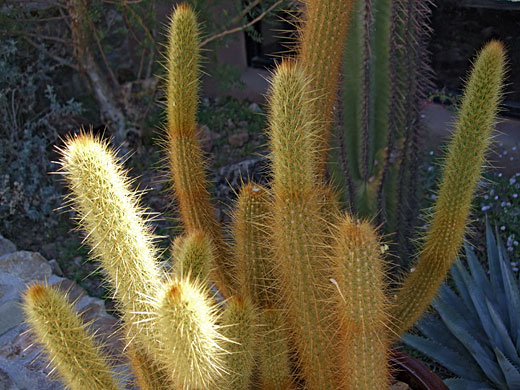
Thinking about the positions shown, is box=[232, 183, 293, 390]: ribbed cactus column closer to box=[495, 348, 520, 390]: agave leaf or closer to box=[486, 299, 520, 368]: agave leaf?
box=[495, 348, 520, 390]: agave leaf

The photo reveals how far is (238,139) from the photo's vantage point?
4.65 m

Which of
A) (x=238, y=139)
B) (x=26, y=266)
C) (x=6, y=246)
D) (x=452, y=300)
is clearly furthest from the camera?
(x=238, y=139)

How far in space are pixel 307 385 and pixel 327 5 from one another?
1219 mm

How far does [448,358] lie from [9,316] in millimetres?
2174

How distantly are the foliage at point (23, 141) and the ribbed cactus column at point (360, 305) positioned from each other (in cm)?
263

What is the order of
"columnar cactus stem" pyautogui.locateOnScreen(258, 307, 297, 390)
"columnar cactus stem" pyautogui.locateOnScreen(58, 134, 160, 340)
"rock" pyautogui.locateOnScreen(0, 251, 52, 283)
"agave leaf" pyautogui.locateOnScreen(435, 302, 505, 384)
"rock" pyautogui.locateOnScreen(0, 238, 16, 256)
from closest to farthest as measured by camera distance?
1. "columnar cactus stem" pyautogui.locateOnScreen(58, 134, 160, 340)
2. "columnar cactus stem" pyautogui.locateOnScreen(258, 307, 297, 390)
3. "agave leaf" pyautogui.locateOnScreen(435, 302, 505, 384)
4. "rock" pyautogui.locateOnScreen(0, 251, 52, 283)
5. "rock" pyautogui.locateOnScreen(0, 238, 16, 256)

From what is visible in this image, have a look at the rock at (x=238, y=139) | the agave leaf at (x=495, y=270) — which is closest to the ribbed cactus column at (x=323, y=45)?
the agave leaf at (x=495, y=270)

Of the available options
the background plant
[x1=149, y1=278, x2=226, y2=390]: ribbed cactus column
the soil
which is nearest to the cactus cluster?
[x1=149, y1=278, x2=226, y2=390]: ribbed cactus column

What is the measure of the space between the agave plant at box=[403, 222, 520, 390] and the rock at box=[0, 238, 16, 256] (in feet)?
8.22

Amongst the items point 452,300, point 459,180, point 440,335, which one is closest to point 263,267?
point 459,180

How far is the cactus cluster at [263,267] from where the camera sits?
1.20 metres

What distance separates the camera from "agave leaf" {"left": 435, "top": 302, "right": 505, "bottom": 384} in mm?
2061

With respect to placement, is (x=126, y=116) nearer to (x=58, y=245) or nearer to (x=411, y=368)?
(x=58, y=245)

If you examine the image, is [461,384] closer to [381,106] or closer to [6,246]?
[381,106]
